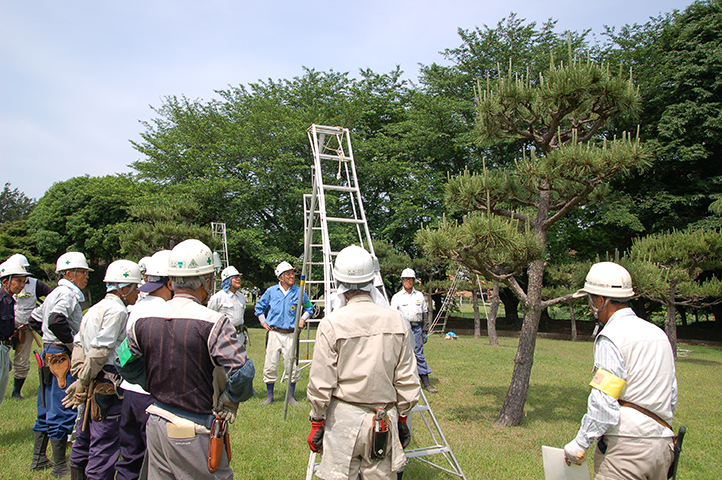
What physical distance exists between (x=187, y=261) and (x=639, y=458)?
9.60ft

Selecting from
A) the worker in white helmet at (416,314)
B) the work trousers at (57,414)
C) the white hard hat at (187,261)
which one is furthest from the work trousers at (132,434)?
the worker in white helmet at (416,314)

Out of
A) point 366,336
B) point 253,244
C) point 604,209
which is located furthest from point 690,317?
point 366,336

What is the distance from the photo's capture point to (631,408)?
2.63 meters

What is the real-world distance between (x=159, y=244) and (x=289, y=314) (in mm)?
11930

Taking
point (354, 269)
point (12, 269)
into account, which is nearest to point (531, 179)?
point (354, 269)

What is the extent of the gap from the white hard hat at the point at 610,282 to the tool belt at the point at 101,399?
3.73 meters

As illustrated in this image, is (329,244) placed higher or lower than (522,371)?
higher

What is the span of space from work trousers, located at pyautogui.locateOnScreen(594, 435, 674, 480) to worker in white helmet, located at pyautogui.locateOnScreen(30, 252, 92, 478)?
4.59 m

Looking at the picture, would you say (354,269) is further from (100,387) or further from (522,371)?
(522,371)

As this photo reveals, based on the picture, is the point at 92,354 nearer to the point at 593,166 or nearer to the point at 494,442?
the point at 494,442

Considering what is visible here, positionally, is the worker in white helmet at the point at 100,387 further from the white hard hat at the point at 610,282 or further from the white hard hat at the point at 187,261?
the white hard hat at the point at 610,282

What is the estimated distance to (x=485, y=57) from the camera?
23406 mm

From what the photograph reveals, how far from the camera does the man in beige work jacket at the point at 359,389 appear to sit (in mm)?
2600

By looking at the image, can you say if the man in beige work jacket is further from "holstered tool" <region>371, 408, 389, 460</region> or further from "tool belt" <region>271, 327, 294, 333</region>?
"tool belt" <region>271, 327, 294, 333</region>
